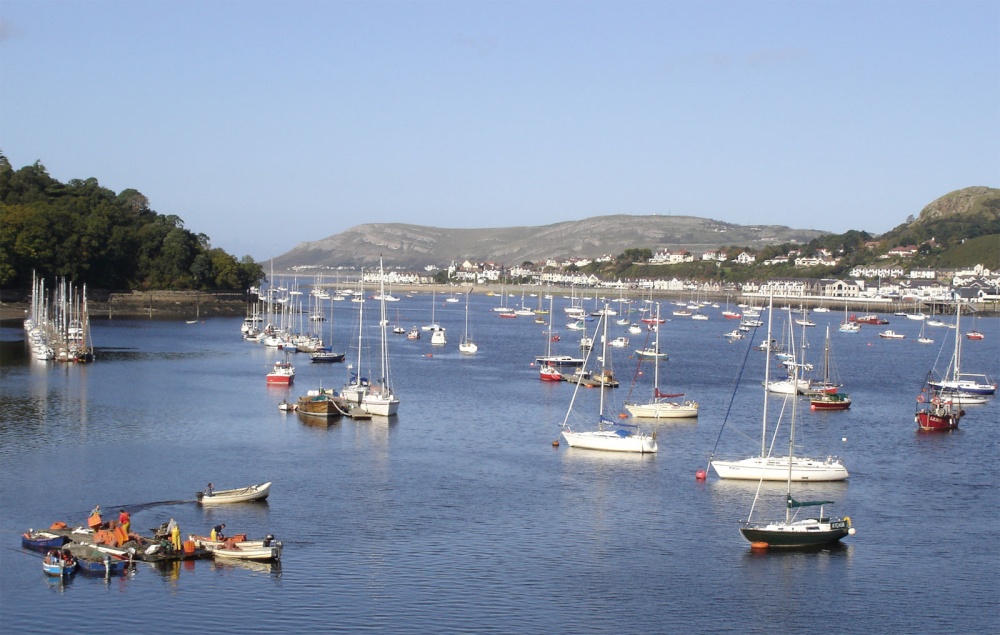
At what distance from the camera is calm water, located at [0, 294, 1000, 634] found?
1823 cm

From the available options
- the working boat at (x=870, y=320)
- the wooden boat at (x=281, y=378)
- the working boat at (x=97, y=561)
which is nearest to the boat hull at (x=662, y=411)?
the wooden boat at (x=281, y=378)

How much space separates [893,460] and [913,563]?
10.5 metres

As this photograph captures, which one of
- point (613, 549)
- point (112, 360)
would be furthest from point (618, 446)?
point (112, 360)

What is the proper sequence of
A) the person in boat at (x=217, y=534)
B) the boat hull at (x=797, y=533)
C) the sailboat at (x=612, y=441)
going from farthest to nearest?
the sailboat at (x=612, y=441) → the boat hull at (x=797, y=533) → the person in boat at (x=217, y=534)

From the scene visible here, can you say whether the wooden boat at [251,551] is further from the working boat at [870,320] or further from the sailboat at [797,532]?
the working boat at [870,320]

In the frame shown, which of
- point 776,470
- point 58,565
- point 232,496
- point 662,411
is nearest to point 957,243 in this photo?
point 662,411

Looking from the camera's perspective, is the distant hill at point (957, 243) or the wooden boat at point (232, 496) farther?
the distant hill at point (957, 243)

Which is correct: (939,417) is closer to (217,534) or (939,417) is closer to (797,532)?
(797,532)

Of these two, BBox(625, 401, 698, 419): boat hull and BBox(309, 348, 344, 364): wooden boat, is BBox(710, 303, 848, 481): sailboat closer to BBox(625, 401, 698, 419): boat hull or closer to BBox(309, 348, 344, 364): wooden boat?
BBox(625, 401, 698, 419): boat hull

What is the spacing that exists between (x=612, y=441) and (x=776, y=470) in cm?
506

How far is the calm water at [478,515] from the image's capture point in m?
18.2

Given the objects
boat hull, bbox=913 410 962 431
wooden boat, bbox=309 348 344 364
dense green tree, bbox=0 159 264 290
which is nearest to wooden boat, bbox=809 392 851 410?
boat hull, bbox=913 410 962 431

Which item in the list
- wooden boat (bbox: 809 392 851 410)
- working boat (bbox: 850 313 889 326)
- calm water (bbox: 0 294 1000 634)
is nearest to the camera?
calm water (bbox: 0 294 1000 634)

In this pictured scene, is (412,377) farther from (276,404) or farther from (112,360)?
(112,360)
